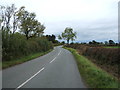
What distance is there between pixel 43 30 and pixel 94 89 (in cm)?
4906

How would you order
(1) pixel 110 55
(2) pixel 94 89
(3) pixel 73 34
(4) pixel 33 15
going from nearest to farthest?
1. (2) pixel 94 89
2. (1) pixel 110 55
3. (4) pixel 33 15
4. (3) pixel 73 34

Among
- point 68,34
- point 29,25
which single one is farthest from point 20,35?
point 68,34

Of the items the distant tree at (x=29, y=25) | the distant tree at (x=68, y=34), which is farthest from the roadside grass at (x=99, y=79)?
the distant tree at (x=68, y=34)

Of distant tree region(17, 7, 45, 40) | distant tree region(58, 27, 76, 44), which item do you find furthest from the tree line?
distant tree region(58, 27, 76, 44)

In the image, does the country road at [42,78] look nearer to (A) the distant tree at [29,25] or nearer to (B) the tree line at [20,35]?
(B) the tree line at [20,35]

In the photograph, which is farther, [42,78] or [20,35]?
[20,35]

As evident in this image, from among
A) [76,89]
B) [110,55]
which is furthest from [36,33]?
[76,89]

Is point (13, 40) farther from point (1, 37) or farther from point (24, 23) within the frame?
point (24, 23)

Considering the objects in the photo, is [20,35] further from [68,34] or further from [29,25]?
[68,34]

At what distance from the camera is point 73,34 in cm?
11019

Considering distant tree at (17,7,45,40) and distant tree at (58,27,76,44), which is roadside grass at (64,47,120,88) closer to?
distant tree at (17,7,45,40)

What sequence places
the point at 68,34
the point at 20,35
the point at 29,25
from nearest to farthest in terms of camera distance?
the point at 20,35
the point at 29,25
the point at 68,34

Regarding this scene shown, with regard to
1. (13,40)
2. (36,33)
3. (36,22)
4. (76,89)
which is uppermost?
(36,22)

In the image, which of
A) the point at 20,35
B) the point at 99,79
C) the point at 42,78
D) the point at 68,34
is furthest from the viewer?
the point at 68,34
